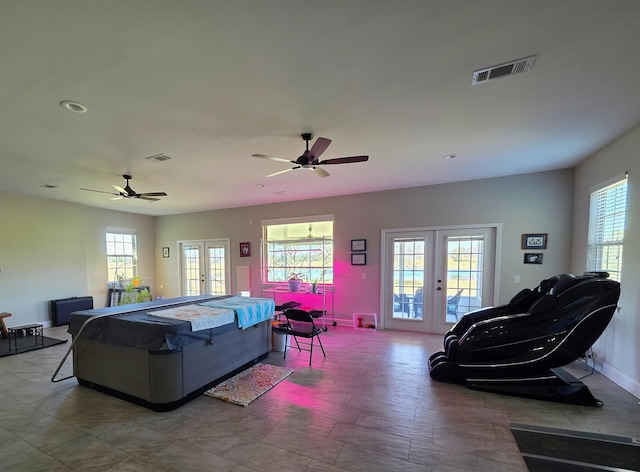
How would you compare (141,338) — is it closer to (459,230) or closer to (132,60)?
(132,60)

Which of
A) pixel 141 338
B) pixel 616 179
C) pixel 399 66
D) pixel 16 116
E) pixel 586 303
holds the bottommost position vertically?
pixel 141 338

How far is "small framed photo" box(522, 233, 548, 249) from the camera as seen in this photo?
4.47 metres

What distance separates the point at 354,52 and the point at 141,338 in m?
3.04

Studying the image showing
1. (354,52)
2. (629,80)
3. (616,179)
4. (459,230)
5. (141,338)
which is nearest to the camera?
(354,52)

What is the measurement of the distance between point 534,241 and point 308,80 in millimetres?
4647

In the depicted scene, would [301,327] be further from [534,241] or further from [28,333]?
[28,333]

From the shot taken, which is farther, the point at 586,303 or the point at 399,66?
the point at 586,303

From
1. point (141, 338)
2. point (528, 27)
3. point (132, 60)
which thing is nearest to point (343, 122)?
Answer: point (528, 27)

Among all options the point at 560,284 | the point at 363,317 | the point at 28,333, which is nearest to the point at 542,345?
the point at 560,284

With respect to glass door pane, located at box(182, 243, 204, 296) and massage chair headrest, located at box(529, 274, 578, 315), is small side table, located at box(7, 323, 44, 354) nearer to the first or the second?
glass door pane, located at box(182, 243, 204, 296)

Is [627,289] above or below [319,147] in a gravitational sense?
below

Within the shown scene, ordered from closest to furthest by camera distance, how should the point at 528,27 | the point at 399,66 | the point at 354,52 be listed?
the point at 528,27 < the point at 354,52 < the point at 399,66

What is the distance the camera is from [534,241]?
4531 mm

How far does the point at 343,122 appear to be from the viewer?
8.79ft
